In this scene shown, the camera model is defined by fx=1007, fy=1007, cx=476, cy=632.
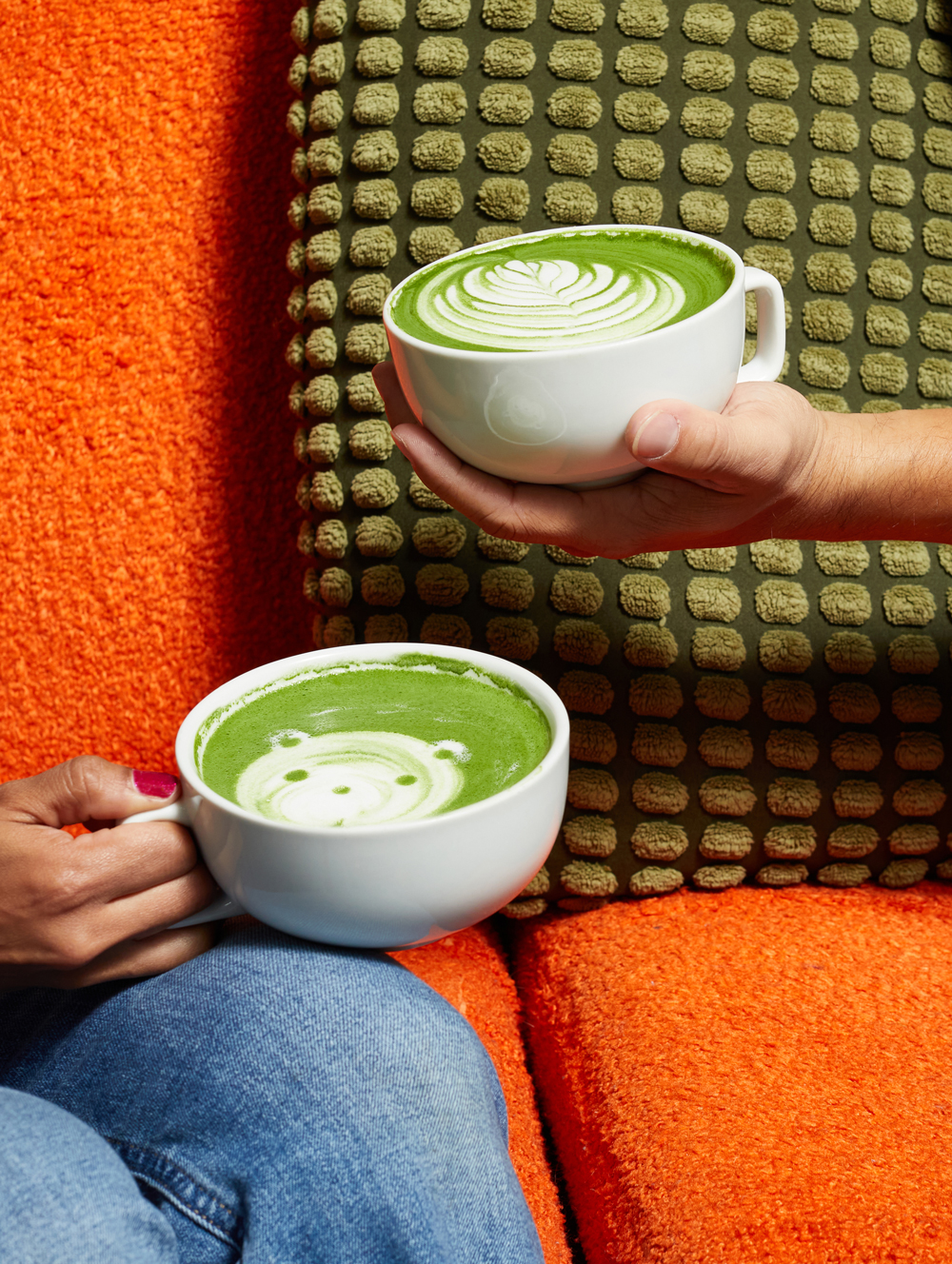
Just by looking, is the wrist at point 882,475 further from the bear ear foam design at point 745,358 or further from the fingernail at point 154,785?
the fingernail at point 154,785

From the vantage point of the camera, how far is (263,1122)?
499mm

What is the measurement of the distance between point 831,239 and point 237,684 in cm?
59

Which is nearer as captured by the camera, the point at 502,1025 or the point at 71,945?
the point at 71,945

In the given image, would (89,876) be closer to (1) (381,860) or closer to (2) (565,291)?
(1) (381,860)

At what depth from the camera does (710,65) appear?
0.78 meters

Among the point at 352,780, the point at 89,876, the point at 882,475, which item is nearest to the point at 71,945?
the point at 89,876

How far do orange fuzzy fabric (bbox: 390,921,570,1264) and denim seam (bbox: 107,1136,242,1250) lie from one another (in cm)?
20

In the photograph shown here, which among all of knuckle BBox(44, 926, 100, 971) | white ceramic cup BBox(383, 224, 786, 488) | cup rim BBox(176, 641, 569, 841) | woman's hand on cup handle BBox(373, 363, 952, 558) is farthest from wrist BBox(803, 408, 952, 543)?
knuckle BBox(44, 926, 100, 971)

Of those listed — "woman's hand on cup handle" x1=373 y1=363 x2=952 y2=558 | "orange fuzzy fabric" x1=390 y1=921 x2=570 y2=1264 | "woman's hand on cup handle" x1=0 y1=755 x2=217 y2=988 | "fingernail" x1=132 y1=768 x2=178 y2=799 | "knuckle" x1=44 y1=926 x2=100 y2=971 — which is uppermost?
"woman's hand on cup handle" x1=373 y1=363 x2=952 y2=558

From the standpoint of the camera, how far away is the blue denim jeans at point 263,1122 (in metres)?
0.46

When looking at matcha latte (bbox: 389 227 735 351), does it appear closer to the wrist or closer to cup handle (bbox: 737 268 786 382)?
cup handle (bbox: 737 268 786 382)

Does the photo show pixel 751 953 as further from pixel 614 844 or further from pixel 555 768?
pixel 555 768

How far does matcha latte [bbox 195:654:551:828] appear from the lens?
1.51 feet

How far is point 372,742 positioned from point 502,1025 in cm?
34
